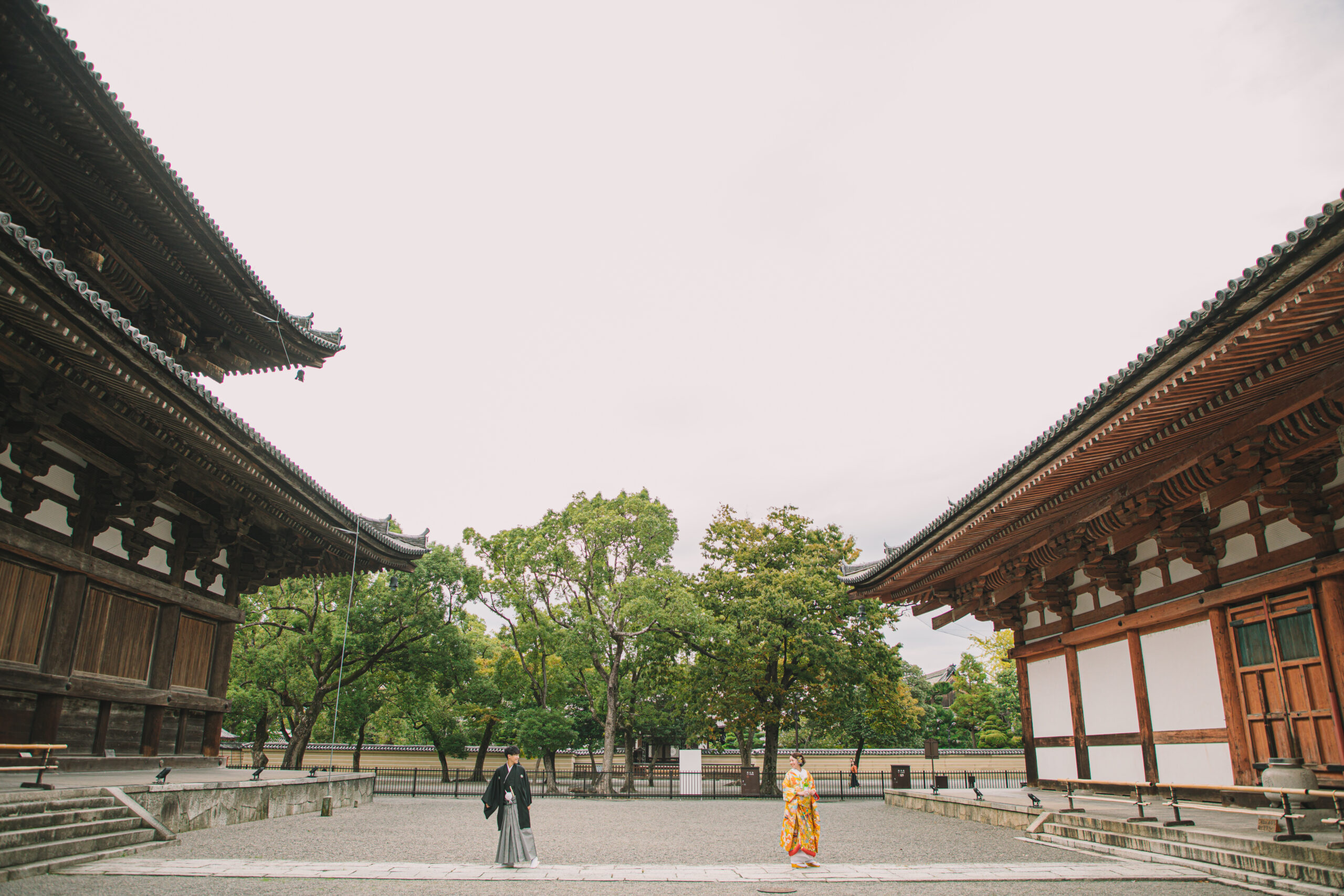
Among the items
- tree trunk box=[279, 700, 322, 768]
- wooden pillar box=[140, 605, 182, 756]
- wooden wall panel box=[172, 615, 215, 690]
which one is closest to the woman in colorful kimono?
wooden pillar box=[140, 605, 182, 756]

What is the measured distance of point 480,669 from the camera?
2919 cm

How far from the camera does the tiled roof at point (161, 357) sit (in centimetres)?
616

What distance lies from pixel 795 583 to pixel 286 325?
17.9 metres

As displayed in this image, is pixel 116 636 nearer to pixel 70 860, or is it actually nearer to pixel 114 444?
pixel 114 444

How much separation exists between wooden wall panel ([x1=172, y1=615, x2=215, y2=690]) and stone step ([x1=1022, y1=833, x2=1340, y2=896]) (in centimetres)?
1373

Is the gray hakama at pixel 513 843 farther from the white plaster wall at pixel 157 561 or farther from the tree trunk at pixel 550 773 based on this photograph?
the tree trunk at pixel 550 773

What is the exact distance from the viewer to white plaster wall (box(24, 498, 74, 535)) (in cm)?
949

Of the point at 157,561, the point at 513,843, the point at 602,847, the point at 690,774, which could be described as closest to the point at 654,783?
the point at 690,774

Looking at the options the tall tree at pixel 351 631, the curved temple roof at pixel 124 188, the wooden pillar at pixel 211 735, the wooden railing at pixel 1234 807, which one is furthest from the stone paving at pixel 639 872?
the tall tree at pixel 351 631

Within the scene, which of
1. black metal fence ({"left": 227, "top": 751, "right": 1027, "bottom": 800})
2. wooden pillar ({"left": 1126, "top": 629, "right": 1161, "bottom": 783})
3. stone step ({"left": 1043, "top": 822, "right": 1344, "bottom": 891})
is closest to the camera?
stone step ({"left": 1043, "top": 822, "right": 1344, "bottom": 891})

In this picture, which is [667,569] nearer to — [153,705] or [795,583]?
[795,583]

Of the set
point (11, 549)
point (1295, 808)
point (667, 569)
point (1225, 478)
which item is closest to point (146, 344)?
point (11, 549)

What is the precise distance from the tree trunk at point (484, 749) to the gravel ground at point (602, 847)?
40.3 feet

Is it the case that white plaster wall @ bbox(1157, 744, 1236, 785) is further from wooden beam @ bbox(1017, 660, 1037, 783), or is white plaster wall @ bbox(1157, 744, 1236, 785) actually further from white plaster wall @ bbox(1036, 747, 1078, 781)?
wooden beam @ bbox(1017, 660, 1037, 783)
